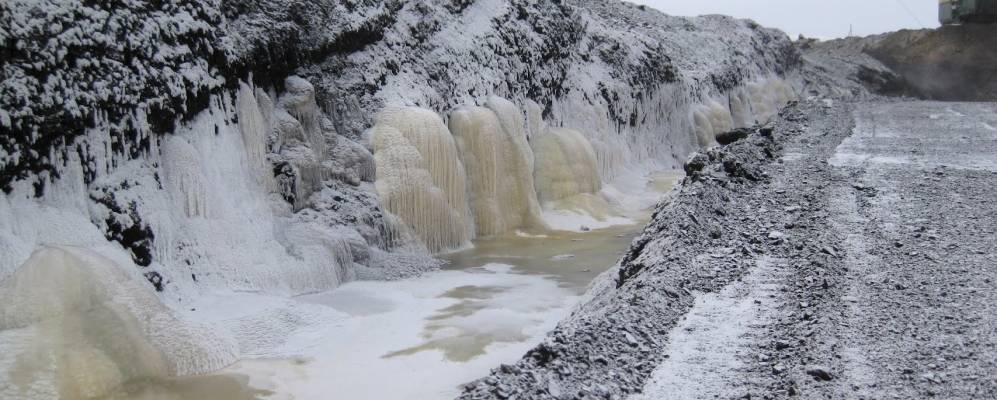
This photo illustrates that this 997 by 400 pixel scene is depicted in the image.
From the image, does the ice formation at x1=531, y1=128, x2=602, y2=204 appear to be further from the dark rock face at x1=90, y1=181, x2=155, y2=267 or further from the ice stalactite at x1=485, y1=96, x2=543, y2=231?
the dark rock face at x1=90, y1=181, x2=155, y2=267

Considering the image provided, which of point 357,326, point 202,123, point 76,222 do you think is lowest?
point 357,326

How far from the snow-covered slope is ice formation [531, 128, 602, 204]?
500mm

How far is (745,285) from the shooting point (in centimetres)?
567

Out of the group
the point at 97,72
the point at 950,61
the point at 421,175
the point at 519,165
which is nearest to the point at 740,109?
the point at 519,165

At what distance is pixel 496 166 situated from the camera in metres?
12.4

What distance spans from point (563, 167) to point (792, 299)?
Result: 930cm

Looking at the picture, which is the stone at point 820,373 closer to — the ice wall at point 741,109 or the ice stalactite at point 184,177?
the ice stalactite at point 184,177

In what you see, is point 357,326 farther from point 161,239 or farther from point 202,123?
point 202,123

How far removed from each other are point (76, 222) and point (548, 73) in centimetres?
1057

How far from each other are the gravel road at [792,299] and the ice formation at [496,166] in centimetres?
357

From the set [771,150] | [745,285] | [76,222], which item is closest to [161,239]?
[76,222]

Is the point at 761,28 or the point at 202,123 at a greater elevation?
the point at 761,28

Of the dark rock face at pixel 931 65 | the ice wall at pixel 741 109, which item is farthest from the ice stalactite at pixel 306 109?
the dark rock face at pixel 931 65

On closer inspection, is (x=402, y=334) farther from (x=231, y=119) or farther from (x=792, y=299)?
(x=792, y=299)
